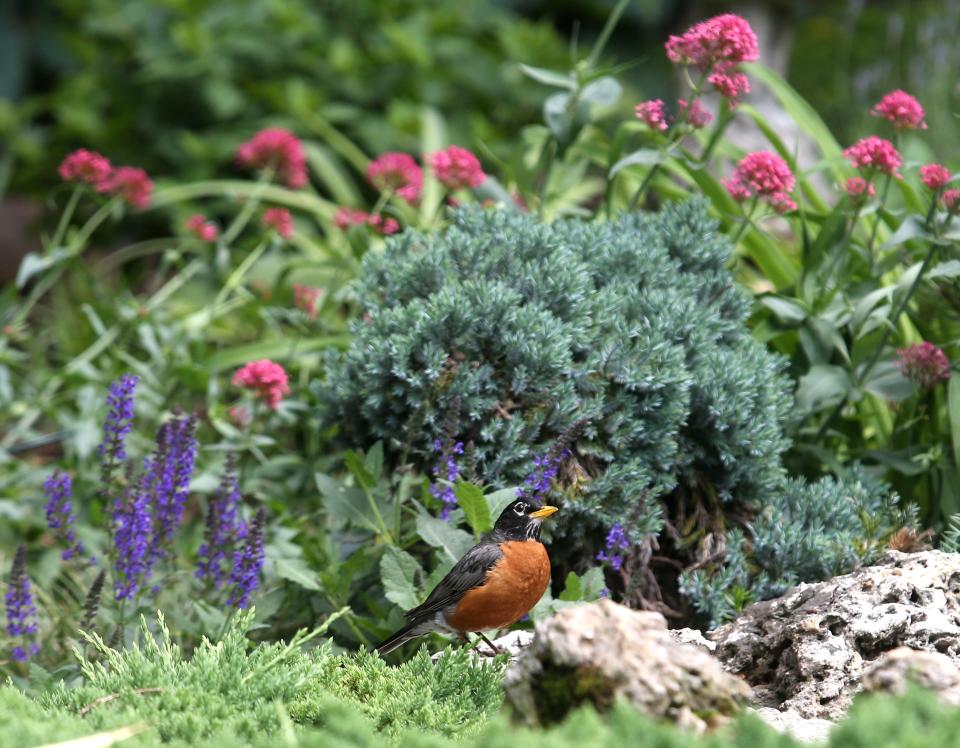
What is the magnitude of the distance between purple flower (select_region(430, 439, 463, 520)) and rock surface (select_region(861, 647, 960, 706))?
1.29 m

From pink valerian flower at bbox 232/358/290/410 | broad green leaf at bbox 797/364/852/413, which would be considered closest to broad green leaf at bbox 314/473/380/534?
pink valerian flower at bbox 232/358/290/410

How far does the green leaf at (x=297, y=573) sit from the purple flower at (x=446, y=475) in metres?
0.39

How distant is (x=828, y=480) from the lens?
10.7 ft

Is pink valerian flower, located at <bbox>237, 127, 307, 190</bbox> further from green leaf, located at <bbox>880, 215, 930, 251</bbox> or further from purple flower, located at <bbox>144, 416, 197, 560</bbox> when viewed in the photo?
green leaf, located at <bbox>880, 215, 930, 251</bbox>

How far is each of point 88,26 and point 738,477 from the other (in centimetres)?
569

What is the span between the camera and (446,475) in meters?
3.04

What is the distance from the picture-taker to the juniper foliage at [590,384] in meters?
3.13

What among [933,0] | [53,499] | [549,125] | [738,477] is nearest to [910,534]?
[738,477]

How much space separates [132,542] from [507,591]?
43.0 inches

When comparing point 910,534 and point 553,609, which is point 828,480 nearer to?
point 910,534

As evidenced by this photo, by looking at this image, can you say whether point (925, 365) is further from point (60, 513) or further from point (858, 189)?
point (60, 513)

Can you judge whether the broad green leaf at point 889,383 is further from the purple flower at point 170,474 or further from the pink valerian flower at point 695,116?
the purple flower at point 170,474

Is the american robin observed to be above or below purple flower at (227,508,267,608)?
above

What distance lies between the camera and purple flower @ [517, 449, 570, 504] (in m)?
2.98
